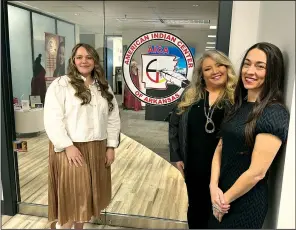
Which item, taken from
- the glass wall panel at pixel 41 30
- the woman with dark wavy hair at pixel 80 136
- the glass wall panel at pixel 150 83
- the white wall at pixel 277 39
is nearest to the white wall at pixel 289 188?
the white wall at pixel 277 39

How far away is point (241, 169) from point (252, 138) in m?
0.17

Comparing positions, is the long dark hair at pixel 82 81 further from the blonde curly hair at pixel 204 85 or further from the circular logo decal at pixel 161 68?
the blonde curly hair at pixel 204 85

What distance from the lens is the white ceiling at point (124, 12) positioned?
1.63 meters

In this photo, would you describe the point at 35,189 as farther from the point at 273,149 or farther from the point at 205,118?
the point at 273,149

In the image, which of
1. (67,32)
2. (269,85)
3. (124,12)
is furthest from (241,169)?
(67,32)

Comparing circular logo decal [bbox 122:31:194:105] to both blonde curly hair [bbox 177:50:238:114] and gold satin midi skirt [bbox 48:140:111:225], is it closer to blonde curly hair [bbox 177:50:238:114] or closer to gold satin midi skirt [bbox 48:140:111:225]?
blonde curly hair [bbox 177:50:238:114]

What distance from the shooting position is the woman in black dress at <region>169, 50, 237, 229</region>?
4.62 ft

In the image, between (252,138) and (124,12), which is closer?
Answer: (252,138)

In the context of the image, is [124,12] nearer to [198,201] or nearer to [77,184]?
[77,184]

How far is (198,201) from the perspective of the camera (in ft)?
5.30

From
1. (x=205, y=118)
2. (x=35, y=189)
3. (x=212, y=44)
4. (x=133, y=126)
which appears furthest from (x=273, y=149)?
(x=35, y=189)

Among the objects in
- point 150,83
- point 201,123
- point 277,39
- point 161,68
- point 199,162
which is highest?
point 277,39

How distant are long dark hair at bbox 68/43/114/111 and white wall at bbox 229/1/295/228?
0.86 m

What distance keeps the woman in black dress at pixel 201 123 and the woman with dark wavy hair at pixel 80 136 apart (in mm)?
486
